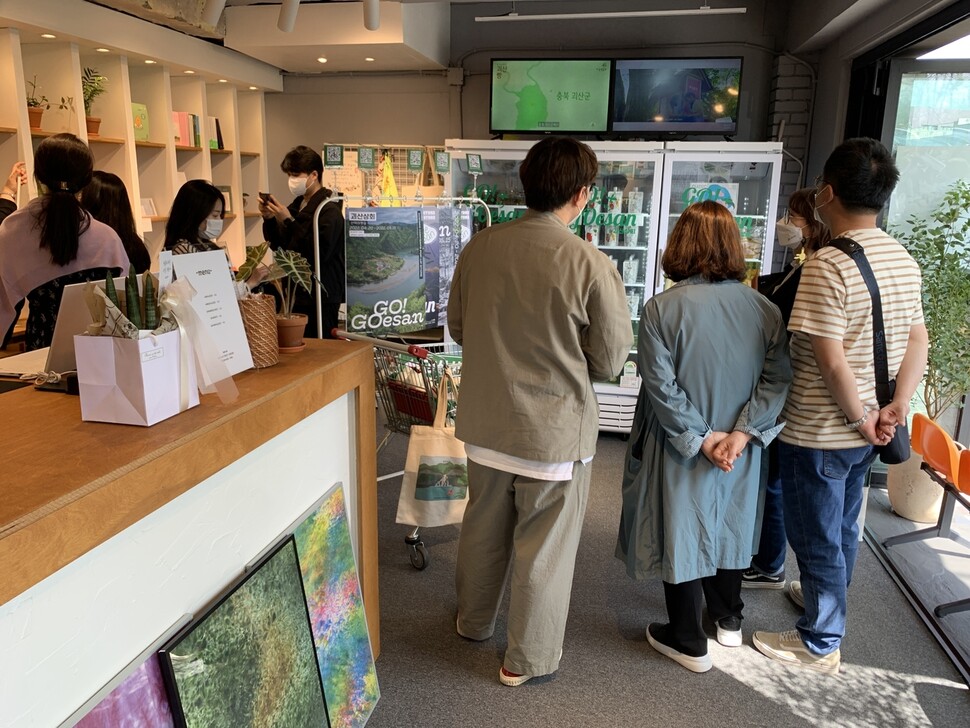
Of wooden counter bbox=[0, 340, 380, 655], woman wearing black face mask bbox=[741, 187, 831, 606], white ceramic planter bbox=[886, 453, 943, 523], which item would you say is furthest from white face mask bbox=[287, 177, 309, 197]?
white ceramic planter bbox=[886, 453, 943, 523]

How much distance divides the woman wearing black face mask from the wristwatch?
451mm

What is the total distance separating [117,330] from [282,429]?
449mm

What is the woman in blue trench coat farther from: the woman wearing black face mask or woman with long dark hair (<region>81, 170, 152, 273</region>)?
woman with long dark hair (<region>81, 170, 152, 273</region>)

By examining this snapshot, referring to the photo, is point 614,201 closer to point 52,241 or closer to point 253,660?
point 52,241

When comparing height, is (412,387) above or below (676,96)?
below

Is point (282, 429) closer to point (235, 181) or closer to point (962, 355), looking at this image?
point (962, 355)

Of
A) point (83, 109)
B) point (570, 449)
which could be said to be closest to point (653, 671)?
point (570, 449)

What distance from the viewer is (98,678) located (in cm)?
121

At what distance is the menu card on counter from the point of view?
4.99ft

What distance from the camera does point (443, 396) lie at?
9.02ft

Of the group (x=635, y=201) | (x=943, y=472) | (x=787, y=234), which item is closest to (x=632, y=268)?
(x=635, y=201)

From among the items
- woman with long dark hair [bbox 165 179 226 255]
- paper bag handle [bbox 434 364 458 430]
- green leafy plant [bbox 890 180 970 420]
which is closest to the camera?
paper bag handle [bbox 434 364 458 430]

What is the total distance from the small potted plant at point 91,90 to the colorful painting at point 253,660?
3.96 m

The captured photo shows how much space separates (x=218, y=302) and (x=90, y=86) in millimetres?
3916
